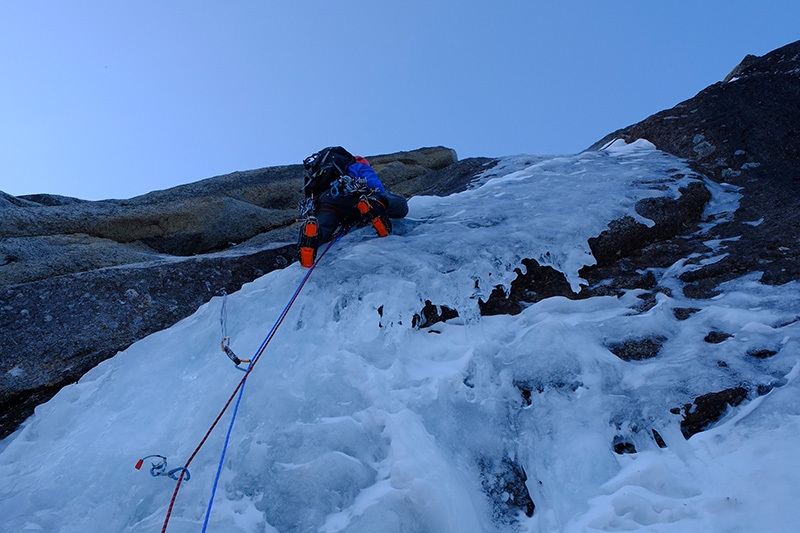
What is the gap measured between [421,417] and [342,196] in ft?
11.5

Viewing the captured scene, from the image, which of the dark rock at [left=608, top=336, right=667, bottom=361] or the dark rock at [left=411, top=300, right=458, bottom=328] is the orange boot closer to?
the dark rock at [left=411, top=300, right=458, bottom=328]

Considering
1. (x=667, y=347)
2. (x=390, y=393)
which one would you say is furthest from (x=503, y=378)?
(x=667, y=347)

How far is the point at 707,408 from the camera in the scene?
3.13m

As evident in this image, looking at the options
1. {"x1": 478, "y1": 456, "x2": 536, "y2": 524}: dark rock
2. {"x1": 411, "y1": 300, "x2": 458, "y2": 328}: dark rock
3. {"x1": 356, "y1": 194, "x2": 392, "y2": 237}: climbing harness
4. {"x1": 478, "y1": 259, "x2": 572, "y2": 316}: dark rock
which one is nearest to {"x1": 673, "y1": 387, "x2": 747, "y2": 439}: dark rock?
{"x1": 478, "y1": 456, "x2": 536, "y2": 524}: dark rock

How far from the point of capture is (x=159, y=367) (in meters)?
4.00

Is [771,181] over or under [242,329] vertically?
over

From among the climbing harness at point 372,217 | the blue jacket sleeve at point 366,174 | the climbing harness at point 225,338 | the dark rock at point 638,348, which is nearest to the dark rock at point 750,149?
the dark rock at point 638,348

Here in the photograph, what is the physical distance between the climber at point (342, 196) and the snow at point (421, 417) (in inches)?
40.1

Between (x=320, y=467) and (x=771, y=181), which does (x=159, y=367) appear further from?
(x=771, y=181)

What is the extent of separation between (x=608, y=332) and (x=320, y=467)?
2536 mm

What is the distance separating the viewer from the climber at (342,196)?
598 centimetres

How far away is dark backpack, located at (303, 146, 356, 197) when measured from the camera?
20.5 ft

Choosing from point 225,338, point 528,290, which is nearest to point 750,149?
point 528,290

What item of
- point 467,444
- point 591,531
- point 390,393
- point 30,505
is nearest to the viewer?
point 591,531
